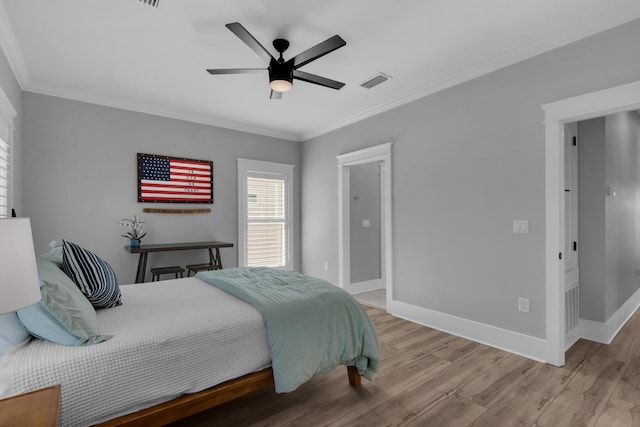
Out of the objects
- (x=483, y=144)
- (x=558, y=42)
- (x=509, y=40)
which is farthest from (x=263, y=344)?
(x=558, y=42)

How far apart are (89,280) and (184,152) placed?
9.69ft

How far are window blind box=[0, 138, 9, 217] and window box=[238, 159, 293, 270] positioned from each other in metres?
2.62

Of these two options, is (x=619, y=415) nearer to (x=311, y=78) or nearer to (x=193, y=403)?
(x=193, y=403)

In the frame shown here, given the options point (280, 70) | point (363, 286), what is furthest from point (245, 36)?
point (363, 286)

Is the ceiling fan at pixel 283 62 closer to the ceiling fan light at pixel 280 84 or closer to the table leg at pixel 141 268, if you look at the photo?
the ceiling fan light at pixel 280 84

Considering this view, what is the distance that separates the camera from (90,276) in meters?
1.91

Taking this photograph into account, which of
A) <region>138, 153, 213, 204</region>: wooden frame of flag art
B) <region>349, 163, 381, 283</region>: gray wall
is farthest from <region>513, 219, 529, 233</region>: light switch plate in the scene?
<region>138, 153, 213, 204</region>: wooden frame of flag art

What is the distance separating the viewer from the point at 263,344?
6.23 ft

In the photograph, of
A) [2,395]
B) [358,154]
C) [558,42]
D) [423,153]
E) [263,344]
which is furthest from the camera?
[358,154]

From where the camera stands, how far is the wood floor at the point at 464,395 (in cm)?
196

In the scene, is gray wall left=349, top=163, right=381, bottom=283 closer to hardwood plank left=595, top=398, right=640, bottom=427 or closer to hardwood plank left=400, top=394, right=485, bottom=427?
hardwood plank left=400, top=394, right=485, bottom=427

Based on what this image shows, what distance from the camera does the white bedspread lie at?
1.34 m

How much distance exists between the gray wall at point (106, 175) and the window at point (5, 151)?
1.93 ft

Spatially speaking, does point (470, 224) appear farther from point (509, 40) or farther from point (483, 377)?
point (509, 40)
